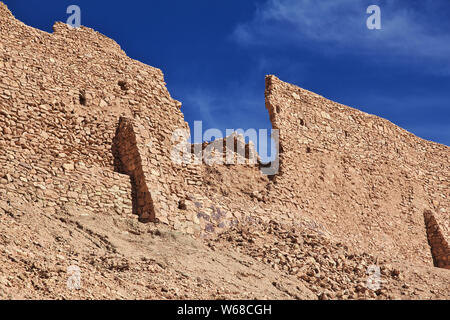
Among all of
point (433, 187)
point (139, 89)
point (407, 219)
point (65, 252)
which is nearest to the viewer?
point (65, 252)

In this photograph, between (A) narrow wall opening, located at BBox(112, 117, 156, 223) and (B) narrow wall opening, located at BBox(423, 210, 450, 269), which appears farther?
(B) narrow wall opening, located at BBox(423, 210, 450, 269)

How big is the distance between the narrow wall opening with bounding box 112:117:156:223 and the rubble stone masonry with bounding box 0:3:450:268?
0.08 ft

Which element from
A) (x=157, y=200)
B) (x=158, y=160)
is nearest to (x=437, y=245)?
(x=158, y=160)

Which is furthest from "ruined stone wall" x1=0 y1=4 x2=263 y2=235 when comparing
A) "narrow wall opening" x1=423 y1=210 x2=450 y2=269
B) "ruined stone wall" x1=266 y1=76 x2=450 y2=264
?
"narrow wall opening" x1=423 y1=210 x2=450 y2=269

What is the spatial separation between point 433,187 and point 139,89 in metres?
10.6

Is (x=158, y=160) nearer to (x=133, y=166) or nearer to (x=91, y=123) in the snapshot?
(x=133, y=166)

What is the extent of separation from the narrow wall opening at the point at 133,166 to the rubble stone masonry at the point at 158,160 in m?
0.02

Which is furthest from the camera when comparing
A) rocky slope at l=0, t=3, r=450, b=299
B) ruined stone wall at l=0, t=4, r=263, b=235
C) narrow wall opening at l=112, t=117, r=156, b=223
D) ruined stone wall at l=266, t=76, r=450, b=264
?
ruined stone wall at l=266, t=76, r=450, b=264

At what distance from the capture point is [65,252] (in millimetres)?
9914

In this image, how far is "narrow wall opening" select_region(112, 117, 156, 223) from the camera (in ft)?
41.5

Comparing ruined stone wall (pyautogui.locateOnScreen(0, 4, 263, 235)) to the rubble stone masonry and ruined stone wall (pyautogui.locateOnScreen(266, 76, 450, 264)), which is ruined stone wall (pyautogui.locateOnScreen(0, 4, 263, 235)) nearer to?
the rubble stone masonry

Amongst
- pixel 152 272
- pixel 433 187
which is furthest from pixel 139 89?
pixel 433 187

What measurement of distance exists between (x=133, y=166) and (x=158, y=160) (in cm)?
63
